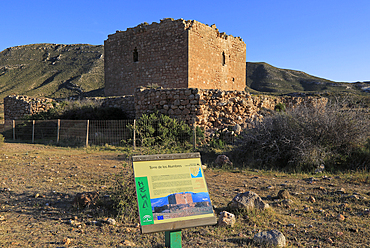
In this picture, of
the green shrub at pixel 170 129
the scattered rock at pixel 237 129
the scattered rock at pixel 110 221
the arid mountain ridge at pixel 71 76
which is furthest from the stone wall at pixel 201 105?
the arid mountain ridge at pixel 71 76

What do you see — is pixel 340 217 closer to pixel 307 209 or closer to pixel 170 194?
pixel 307 209

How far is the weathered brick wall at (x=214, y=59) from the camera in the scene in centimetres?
1396

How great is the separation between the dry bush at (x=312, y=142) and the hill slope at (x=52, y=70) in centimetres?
3159

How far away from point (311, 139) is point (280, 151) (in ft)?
3.02

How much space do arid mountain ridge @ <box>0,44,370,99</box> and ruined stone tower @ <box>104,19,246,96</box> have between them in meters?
21.6

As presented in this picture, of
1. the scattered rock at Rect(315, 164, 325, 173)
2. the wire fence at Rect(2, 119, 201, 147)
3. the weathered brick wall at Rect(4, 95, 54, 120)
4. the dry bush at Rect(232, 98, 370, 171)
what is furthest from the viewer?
the weathered brick wall at Rect(4, 95, 54, 120)

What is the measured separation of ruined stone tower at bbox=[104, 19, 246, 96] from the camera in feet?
45.2

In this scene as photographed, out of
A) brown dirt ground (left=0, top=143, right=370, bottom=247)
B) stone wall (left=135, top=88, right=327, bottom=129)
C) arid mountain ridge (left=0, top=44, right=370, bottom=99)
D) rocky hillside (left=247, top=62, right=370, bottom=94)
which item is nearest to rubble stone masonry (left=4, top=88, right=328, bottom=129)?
stone wall (left=135, top=88, right=327, bottom=129)

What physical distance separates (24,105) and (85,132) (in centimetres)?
671

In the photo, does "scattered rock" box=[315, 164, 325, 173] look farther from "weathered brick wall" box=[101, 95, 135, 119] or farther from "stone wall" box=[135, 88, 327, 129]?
"weathered brick wall" box=[101, 95, 135, 119]

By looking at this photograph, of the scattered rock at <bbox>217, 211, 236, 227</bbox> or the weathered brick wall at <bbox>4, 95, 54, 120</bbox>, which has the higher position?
the weathered brick wall at <bbox>4, 95, 54, 120</bbox>

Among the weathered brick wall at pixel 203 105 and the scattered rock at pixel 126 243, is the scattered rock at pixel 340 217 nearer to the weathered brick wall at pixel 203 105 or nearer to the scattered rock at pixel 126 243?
the scattered rock at pixel 126 243

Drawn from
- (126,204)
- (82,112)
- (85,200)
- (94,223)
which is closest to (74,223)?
(94,223)

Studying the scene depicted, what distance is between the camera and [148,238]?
10.9 feet
